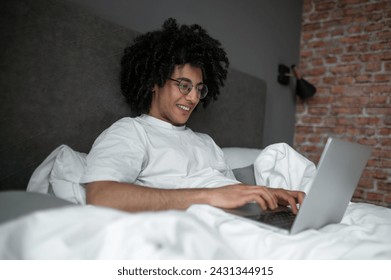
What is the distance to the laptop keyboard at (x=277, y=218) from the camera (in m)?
0.90

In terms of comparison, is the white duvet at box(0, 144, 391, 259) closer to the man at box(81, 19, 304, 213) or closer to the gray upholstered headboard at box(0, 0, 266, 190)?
the man at box(81, 19, 304, 213)

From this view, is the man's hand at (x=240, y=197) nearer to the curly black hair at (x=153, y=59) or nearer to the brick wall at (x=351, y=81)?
the curly black hair at (x=153, y=59)

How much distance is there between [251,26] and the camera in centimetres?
248

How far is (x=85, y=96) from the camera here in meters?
1.30

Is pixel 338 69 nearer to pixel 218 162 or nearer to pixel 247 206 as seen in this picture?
pixel 218 162

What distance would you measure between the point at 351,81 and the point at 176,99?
1936mm

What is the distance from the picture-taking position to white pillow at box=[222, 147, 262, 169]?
1736 millimetres

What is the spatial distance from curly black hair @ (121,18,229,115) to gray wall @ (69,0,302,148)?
0.16 meters

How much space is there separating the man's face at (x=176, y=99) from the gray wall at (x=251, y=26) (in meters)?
0.36

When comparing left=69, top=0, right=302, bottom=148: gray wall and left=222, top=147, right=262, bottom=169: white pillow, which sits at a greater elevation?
left=69, top=0, right=302, bottom=148: gray wall

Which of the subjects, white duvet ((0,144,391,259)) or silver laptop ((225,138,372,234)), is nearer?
white duvet ((0,144,391,259))

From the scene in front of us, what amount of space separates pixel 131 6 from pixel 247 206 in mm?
1086

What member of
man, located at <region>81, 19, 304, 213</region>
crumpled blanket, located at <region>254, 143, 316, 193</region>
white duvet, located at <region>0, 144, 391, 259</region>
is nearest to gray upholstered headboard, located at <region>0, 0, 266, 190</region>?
man, located at <region>81, 19, 304, 213</region>

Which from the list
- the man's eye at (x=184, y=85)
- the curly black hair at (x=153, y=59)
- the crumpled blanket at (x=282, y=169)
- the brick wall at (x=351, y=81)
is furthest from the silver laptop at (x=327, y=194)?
the brick wall at (x=351, y=81)
